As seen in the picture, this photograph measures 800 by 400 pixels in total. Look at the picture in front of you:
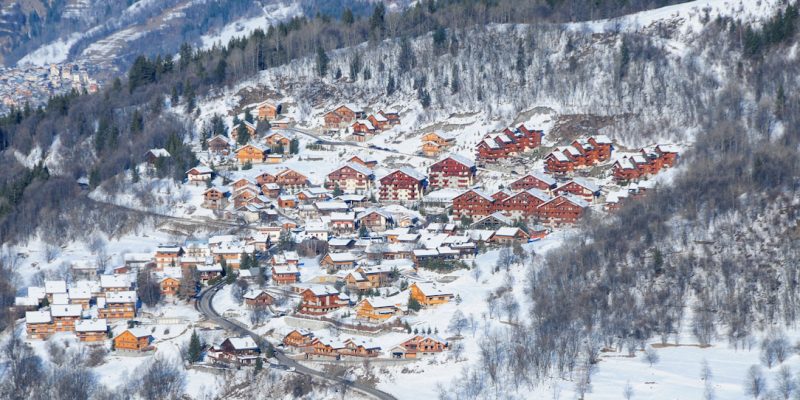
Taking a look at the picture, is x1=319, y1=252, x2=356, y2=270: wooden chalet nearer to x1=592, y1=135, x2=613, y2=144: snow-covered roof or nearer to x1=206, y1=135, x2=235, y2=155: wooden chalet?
x1=592, y1=135, x2=613, y2=144: snow-covered roof

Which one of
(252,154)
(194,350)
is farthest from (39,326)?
(252,154)

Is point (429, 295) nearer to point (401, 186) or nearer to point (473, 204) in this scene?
point (473, 204)

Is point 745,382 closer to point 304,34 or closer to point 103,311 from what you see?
point 103,311

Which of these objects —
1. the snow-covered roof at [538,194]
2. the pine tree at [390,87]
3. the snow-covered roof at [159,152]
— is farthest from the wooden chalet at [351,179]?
the pine tree at [390,87]

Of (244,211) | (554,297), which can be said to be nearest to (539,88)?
(244,211)

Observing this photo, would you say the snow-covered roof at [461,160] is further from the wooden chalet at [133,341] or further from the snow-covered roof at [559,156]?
the wooden chalet at [133,341]
